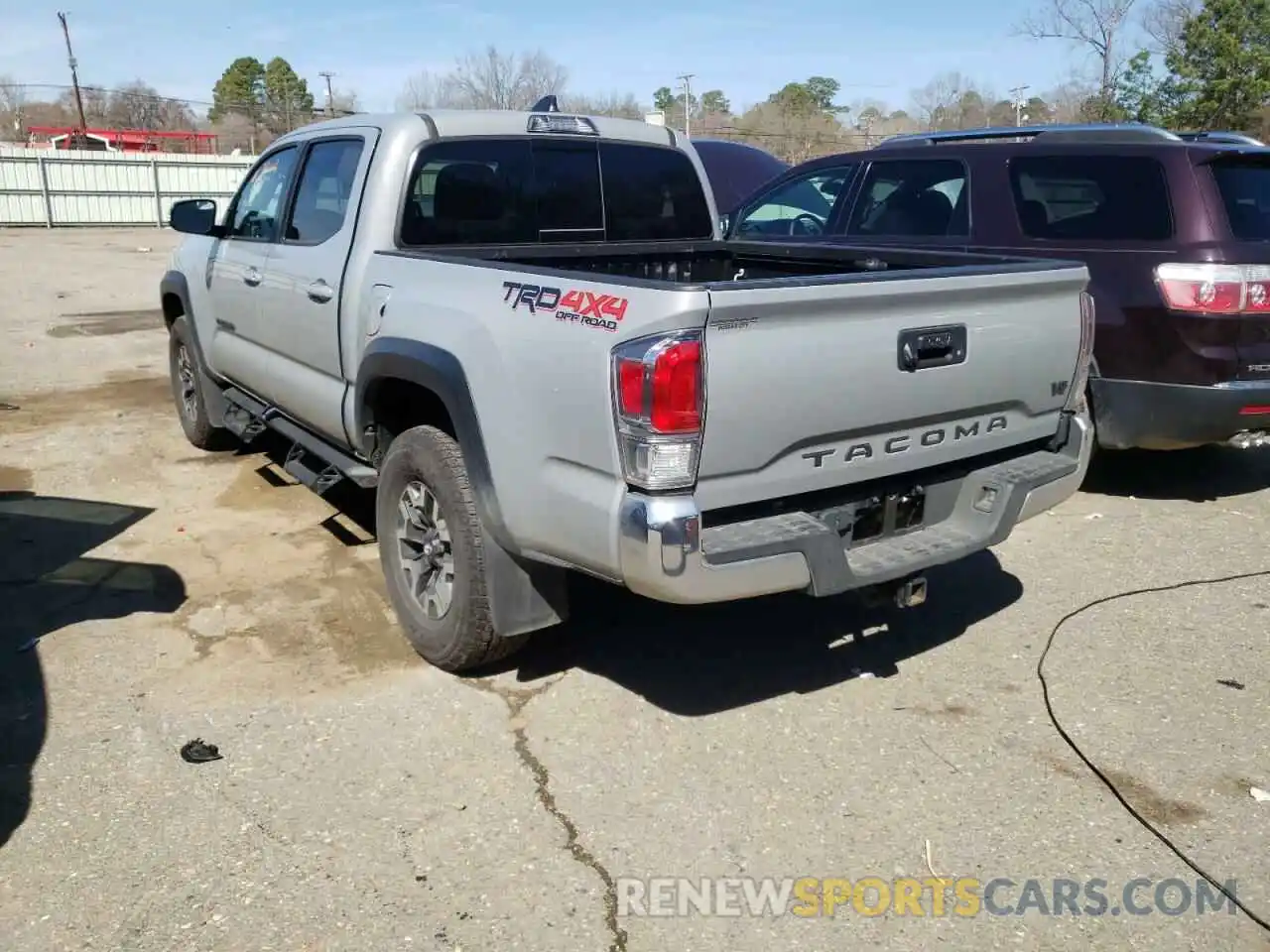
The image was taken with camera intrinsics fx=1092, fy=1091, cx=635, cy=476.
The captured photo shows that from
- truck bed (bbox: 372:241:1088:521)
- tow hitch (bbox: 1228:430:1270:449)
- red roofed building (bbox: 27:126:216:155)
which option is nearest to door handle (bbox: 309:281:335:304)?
truck bed (bbox: 372:241:1088:521)

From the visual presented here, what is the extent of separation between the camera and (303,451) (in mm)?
5297

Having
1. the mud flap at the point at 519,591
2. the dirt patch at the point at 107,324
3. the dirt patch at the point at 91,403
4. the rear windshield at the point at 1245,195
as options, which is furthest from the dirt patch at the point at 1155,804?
the dirt patch at the point at 107,324

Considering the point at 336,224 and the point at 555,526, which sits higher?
the point at 336,224

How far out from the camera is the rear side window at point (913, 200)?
6.64 m

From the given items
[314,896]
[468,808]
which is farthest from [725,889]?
[314,896]

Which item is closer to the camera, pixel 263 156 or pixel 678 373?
pixel 678 373

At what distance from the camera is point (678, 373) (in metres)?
2.90

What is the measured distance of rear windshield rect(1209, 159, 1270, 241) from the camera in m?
5.62

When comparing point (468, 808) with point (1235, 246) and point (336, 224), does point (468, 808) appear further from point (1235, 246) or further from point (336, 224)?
point (1235, 246)

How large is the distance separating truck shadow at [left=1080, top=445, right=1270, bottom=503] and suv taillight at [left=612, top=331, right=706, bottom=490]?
4409 millimetres

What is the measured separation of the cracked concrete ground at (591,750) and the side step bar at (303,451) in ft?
1.49

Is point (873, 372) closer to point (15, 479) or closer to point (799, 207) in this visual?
point (799, 207)

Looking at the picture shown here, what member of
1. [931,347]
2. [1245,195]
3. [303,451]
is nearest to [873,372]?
[931,347]

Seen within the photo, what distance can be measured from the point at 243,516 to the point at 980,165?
4701mm
